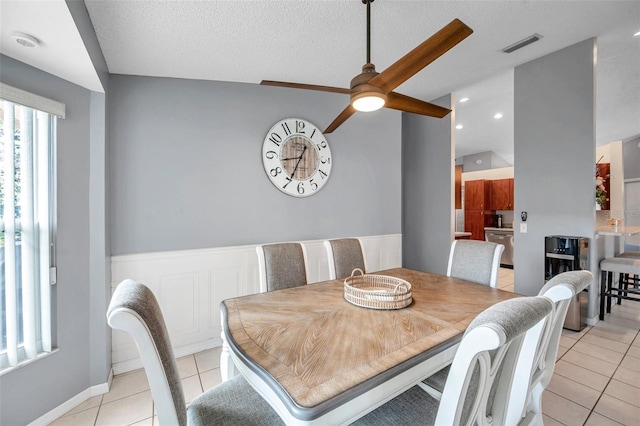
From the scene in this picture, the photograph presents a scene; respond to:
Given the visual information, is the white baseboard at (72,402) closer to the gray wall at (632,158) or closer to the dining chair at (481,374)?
the dining chair at (481,374)

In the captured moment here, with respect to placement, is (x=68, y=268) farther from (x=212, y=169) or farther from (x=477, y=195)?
(x=477, y=195)

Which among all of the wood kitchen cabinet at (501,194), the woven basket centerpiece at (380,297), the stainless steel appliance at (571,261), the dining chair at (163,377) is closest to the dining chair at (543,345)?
the woven basket centerpiece at (380,297)

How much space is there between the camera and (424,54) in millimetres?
1354

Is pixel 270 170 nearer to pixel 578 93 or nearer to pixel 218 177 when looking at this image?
pixel 218 177

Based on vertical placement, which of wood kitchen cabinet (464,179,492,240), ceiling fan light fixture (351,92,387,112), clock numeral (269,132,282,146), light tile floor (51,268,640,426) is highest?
clock numeral (269,132,282,146)

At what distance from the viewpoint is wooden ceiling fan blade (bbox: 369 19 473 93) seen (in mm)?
1206

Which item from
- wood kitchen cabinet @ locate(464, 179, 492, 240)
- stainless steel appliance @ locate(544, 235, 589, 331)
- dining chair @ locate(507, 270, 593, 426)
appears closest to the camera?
dining chair @ locate(507, 270, 593, 426)

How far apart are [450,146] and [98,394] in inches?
179

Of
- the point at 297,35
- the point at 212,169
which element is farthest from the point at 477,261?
the point at 212,169

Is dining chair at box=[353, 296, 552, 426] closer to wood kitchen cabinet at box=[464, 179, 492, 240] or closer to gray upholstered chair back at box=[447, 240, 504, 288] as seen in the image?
gray upholstered chair back at box=[447, 240, 504, 288]

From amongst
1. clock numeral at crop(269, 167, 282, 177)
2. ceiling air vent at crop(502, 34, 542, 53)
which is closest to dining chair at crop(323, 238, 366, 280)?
clock numeral at crop(269, 167, 282, 177)

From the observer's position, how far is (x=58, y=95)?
1.84 metres

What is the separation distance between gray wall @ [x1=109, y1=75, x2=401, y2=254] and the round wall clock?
0.08 metres

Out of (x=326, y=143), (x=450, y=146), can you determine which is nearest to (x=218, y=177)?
(x=326, y=143)
